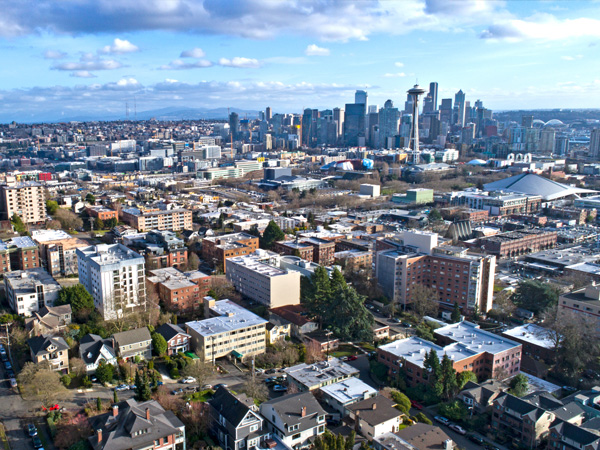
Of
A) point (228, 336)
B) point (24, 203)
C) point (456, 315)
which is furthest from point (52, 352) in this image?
point (24, 203)

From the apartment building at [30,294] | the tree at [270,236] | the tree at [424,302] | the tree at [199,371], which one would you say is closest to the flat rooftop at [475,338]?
the tree at [424,302]

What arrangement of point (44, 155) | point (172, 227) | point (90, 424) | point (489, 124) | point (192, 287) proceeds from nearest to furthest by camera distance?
point (90, 424)
point (192, 287)
point (172, 227)
point (44, 155)
point (489, 124)

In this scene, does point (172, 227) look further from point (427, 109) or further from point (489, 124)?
point (427, 109)

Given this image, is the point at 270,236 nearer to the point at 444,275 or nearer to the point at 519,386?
the point at 444,275

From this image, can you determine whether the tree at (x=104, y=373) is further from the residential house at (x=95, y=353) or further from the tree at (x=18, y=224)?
the tree at (x=18, y=224)

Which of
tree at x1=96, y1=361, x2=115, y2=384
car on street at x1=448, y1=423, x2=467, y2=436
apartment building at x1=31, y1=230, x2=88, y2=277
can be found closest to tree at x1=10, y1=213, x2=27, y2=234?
apartment building at x1=31, y1=230, x2=88, y2=277

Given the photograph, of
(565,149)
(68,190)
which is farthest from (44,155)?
(565,149)
